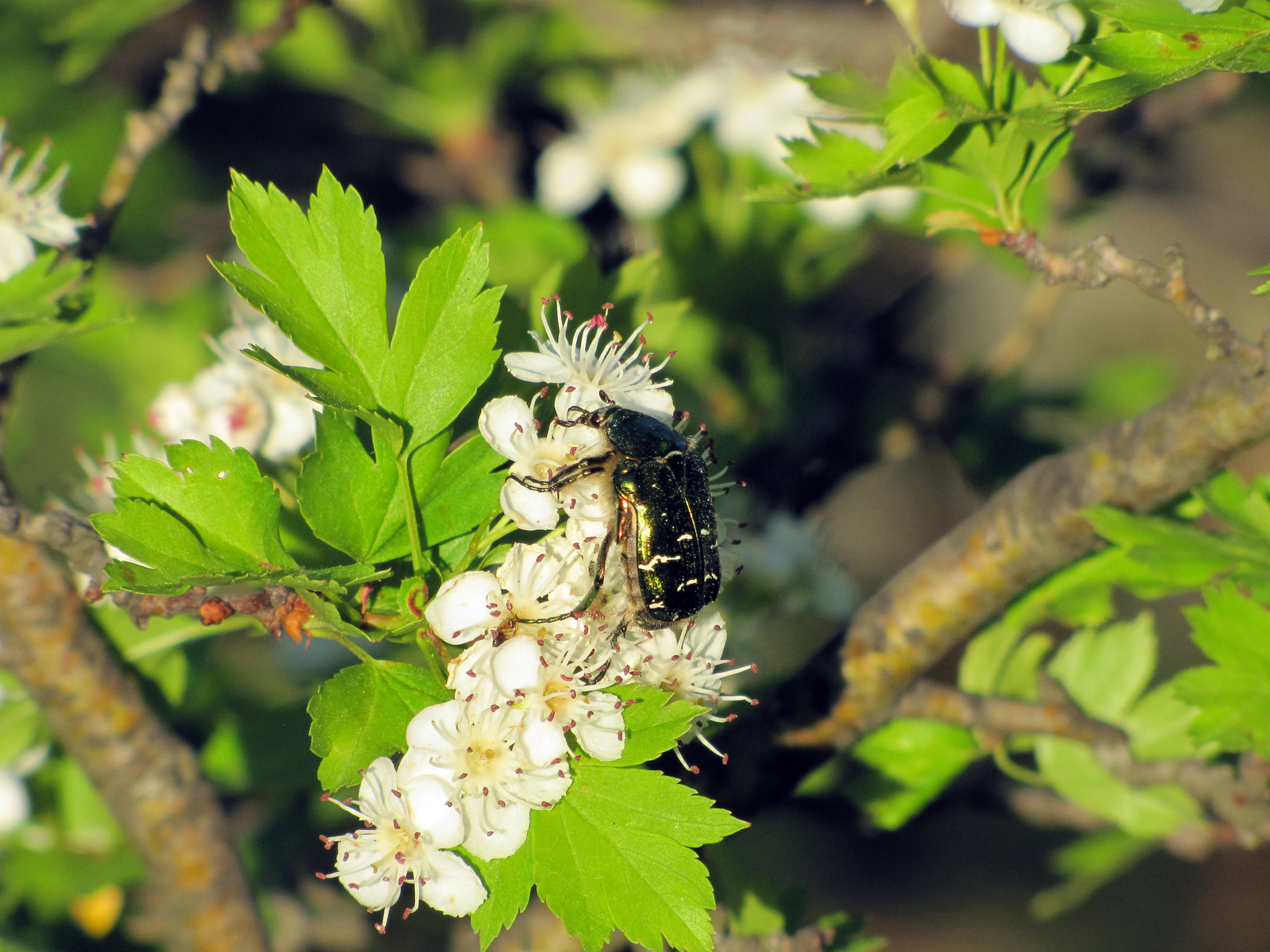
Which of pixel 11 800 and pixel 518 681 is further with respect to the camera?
pixel 11 800

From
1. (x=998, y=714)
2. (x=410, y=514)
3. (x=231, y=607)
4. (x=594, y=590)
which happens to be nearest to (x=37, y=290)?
(x=231, y=607)

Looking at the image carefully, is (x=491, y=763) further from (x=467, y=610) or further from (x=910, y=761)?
(x=910, y=761)

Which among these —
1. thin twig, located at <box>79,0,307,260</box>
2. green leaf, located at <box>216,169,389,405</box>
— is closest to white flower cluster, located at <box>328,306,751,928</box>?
green leaf, located at <box>216,169,389,405</box>

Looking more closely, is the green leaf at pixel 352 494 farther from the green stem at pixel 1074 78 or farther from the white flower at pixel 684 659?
the green stem at pixel 1074 78

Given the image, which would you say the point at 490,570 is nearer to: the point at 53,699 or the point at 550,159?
the point at 53,699

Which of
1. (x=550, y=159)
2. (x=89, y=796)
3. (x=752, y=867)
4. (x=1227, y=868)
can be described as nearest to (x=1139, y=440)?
(x=752, y=867)

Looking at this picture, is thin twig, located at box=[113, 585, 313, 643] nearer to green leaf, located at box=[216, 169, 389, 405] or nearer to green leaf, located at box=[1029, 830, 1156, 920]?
green leaf, located at box=[216, 169, 389, 405]
